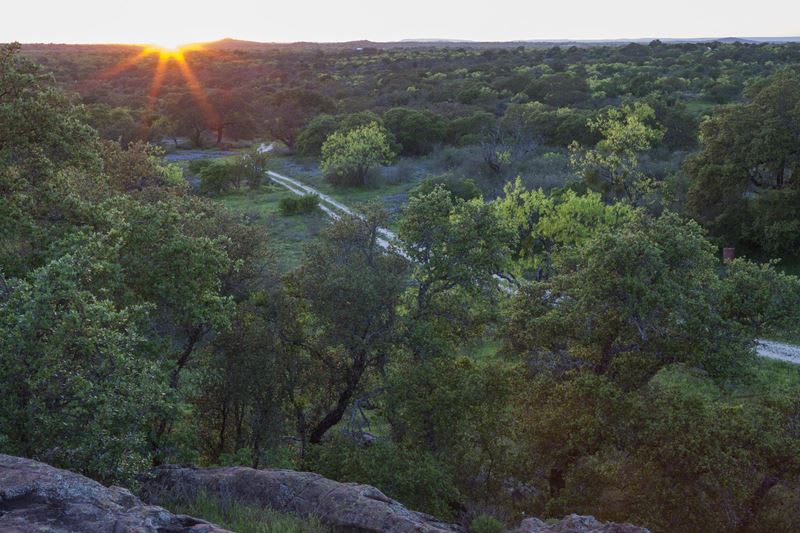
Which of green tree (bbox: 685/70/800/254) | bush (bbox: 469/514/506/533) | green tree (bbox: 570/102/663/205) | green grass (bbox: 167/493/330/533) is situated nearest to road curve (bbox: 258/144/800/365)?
green tree (bbox: 685/70/800/254)

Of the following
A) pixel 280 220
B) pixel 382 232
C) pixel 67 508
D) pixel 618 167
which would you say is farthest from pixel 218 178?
pixel 67 508

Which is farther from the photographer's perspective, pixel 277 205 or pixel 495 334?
pixel 277 205

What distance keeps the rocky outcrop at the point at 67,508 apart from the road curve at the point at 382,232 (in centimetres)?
1091

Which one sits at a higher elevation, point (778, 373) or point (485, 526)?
point (485, 526)

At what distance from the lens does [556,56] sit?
134625 mm

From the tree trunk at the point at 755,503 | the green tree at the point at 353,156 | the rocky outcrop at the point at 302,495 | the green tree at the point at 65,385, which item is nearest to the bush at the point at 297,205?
the green tree at the point at 353,156

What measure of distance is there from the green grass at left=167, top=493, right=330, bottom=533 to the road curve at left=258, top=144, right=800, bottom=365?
895 cm

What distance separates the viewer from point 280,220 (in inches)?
1752

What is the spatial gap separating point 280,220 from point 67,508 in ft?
124

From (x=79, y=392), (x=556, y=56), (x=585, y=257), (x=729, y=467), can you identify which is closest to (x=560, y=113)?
(x=585, y=257)

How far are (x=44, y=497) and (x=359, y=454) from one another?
8188 millimetres

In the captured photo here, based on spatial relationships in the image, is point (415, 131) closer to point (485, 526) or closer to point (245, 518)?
point (485, 526)

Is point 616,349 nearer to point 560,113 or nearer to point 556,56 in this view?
point 560,113

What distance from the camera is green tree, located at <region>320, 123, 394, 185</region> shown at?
177 ft
